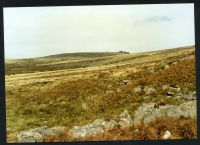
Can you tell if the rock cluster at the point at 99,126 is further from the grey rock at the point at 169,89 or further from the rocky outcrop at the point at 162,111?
the grey rock at the point at 169,89

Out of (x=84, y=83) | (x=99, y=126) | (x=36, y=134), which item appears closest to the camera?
(x=36, y=134)

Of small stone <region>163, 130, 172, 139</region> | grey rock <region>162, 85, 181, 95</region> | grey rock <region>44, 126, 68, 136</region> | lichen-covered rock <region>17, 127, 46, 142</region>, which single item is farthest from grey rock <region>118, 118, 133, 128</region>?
lichen-covered rock <region>17, 127, 46, 142</region>

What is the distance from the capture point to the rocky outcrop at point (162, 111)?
9.98 metres

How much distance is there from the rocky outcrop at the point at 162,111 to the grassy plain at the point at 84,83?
114 mm

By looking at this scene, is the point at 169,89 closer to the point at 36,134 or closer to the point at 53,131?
the point at 53,131

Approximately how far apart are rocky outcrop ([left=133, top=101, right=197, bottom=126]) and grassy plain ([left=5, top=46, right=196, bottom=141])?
114mm

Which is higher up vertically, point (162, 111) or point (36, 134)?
point (162, 111)

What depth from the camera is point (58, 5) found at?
9883 mm

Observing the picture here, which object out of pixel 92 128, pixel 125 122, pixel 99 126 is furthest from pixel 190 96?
pixel 92 128

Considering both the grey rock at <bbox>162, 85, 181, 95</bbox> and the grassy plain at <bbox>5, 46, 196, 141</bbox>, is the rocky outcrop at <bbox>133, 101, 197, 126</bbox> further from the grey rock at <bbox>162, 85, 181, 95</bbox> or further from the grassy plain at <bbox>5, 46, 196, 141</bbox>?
the grey rock at <bbox>162, 85, 181, 95</bbox>

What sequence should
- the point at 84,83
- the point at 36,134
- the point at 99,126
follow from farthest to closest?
1. the point at 84,83
2. the point at 99,126
3. the point at 36,134

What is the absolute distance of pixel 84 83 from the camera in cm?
1002

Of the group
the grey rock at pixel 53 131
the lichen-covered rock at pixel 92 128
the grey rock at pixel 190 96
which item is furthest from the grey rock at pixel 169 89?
the grey rock at pixel 53 131

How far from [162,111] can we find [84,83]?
1638 millimetres
